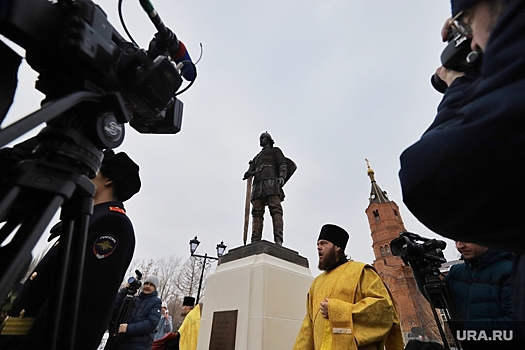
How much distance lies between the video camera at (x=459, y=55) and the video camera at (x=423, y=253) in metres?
1.97

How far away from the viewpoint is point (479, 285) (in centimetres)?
220

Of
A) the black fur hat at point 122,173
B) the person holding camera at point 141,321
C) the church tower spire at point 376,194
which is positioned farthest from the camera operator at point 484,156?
the church tower spire at point 376,194

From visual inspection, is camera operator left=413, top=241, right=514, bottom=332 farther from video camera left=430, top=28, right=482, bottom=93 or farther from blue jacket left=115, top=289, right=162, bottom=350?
blue jacket left=115, top=289, right=162, bottom=350

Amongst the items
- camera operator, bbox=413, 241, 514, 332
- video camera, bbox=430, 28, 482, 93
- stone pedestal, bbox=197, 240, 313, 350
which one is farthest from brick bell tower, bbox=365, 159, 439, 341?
video camera, bbox=430, 28, 482, 93

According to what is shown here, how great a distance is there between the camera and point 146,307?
413cm

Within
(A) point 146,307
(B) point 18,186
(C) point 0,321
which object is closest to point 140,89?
(B) point 18,186

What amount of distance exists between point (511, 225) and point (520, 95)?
0.89 feet

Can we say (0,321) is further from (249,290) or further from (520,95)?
(249,290)

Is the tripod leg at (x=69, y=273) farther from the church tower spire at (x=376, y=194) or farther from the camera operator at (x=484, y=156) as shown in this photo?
the church tower spire at (x=376, y=194)

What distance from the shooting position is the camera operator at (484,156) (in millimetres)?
557

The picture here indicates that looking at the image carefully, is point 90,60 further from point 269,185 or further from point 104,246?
point 269,185

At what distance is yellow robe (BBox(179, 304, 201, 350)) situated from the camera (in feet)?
17.0

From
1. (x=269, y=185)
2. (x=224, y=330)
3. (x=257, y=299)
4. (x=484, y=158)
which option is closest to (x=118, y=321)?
(x=224, y=330)

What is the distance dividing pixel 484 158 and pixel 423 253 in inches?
88.1
